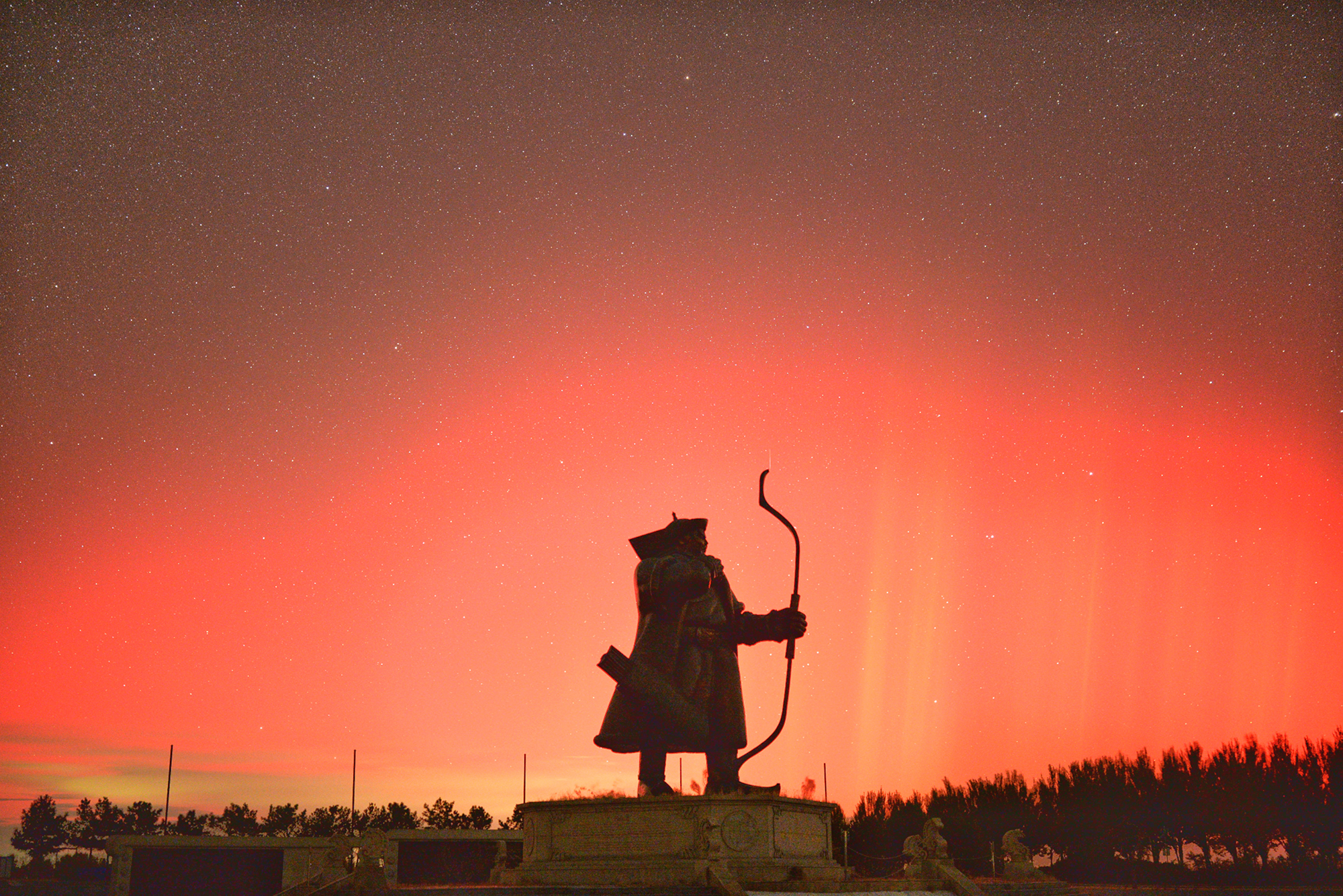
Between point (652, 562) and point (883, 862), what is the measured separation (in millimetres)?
37769

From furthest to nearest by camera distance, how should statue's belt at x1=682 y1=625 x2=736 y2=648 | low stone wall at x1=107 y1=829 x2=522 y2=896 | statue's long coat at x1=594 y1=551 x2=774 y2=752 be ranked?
low stone wall at x1=107 y1=829 x2=522 y2=896, statue's belt at x1=682 y1=625 x2=736 y2=648, statue's long coat at x1=594 y1=551 x2=774 y2=752

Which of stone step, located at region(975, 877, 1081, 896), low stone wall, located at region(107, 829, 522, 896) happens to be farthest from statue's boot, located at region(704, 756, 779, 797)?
low stone wall, located at region(107, 829, 522, 896)

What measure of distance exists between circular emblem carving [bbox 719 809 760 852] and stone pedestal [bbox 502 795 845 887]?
0.03 feet

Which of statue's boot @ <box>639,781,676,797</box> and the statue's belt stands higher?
the statue's belt

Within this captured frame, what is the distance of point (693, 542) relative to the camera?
1919cm

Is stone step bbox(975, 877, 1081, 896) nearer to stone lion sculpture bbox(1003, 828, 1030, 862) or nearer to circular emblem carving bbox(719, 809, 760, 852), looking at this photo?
stone lion sculpture bbox(1003, 828, 1030, 862)

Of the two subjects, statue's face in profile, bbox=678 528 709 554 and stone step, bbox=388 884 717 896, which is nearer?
stone step, bbox=388 884 717 896

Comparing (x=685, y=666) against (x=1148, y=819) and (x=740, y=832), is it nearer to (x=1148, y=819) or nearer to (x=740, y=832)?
(x=740, y=832)

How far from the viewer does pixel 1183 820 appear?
4559 cm

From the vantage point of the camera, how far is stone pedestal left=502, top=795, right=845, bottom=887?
53.8 ft

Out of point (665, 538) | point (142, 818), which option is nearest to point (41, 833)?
point (142, 818)

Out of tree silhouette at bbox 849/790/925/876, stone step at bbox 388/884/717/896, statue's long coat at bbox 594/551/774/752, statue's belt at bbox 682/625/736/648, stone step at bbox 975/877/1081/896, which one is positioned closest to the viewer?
stone step at bbox 388/884/717/896

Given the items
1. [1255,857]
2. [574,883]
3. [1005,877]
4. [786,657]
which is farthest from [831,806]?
[1255,857]

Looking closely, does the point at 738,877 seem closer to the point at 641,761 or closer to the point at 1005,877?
the point at 641,761
